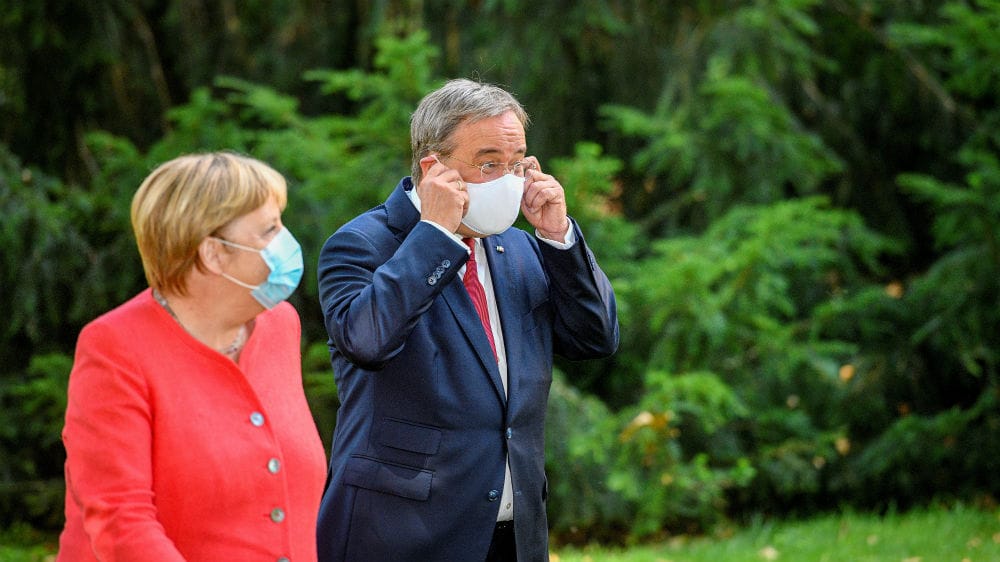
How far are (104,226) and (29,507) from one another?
199 cm

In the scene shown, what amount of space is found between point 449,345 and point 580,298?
1.10ft

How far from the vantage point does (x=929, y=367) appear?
7504 millimetres

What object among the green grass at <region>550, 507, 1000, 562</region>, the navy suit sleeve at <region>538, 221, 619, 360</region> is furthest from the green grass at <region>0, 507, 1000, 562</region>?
the navy suit sleeve at <region>538, 221, 619, 360</region>

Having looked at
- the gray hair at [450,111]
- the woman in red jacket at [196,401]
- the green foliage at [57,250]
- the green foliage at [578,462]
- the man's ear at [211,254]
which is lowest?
the green foliage at [578,462]

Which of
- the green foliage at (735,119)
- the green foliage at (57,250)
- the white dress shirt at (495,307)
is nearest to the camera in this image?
the white dress shirt at (495,307)

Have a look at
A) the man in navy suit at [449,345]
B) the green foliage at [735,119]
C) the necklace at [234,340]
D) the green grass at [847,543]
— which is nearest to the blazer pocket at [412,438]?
the man in navy suit at [449,345]

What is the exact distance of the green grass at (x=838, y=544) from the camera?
5664mm

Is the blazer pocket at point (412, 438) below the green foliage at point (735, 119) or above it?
below

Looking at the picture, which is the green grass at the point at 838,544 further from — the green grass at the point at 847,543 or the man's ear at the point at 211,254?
the man's ear at the point at 211,254

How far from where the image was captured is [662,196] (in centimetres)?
752

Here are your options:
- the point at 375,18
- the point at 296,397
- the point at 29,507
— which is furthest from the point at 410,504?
the point at 29,507

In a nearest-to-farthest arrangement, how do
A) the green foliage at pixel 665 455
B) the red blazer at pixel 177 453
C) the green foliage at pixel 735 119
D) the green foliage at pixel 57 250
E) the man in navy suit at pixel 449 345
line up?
1. the red blazer at pixel 177 453
2. the man in navy suit at pixel 449 345
3. the green foliage at pixel 665 455
4. the green foliage at pixel 57 250
5. the green foliage at pixel 735 119

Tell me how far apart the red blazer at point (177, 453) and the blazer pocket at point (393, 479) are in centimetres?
12

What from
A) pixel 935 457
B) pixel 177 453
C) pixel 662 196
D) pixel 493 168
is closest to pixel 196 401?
pixel 177 453
